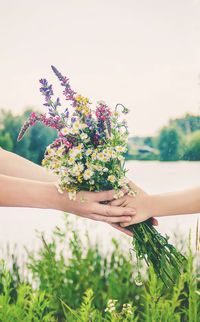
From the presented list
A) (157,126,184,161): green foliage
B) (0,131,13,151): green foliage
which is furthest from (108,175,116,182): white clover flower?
(0,131,13,151): green foliage

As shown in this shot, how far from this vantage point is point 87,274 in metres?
2.01

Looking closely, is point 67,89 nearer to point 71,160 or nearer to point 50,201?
point 71,160

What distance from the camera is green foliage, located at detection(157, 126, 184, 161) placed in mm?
6352

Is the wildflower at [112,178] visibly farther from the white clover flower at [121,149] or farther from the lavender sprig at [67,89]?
the lavender sprig at [67,89]

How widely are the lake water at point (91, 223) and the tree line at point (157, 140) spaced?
473 millimetres

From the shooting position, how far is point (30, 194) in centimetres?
136

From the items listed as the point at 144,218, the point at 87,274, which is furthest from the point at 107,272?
the point at 144,218

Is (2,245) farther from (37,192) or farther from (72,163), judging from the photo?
(72,163)

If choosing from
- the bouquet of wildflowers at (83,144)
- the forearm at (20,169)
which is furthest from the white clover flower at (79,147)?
the forearm at (20,169)

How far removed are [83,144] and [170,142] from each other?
587 centimetres

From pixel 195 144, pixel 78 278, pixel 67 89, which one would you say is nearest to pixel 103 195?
pixel 67 89

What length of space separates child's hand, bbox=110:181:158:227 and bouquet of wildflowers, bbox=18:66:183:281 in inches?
6.2

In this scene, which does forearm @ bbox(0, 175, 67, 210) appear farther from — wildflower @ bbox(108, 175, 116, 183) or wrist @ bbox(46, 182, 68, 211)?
wildflower @ bbox(108, 175, 116, 183)

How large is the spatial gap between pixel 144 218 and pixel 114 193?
22 cm
